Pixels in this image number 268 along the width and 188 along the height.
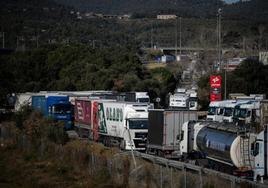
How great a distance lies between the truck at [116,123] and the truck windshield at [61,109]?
170 inches

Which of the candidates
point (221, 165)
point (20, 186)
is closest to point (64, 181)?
point (20, 186)

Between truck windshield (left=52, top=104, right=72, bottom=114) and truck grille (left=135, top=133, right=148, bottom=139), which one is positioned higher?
truck windshield (left=52, top=104, right=72, bottom=114)

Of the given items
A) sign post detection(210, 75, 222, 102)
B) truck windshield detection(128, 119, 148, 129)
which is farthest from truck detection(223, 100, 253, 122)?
sign post detection(210, 75, 222, 102)

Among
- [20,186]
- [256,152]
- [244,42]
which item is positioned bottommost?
[20,186]

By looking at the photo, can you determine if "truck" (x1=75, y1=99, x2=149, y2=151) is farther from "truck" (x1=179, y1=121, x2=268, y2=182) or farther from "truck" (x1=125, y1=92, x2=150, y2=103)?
"truck" (x1=125, y1=92, x2=150, y2=103)

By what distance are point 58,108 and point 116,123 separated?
13864mm

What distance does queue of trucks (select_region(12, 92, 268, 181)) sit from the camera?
27859 millimetres

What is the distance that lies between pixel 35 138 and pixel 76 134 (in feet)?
32.0

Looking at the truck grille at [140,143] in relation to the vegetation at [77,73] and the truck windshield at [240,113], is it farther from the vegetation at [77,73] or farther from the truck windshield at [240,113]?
the vegetation at [77,73]

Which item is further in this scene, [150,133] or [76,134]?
[76,134]

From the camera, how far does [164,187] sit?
80.3ft

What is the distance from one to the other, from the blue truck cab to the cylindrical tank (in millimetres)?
24695

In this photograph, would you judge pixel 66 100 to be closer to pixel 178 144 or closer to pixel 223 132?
pixel 178 144

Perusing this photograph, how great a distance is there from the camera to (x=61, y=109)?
5822 centimetres
